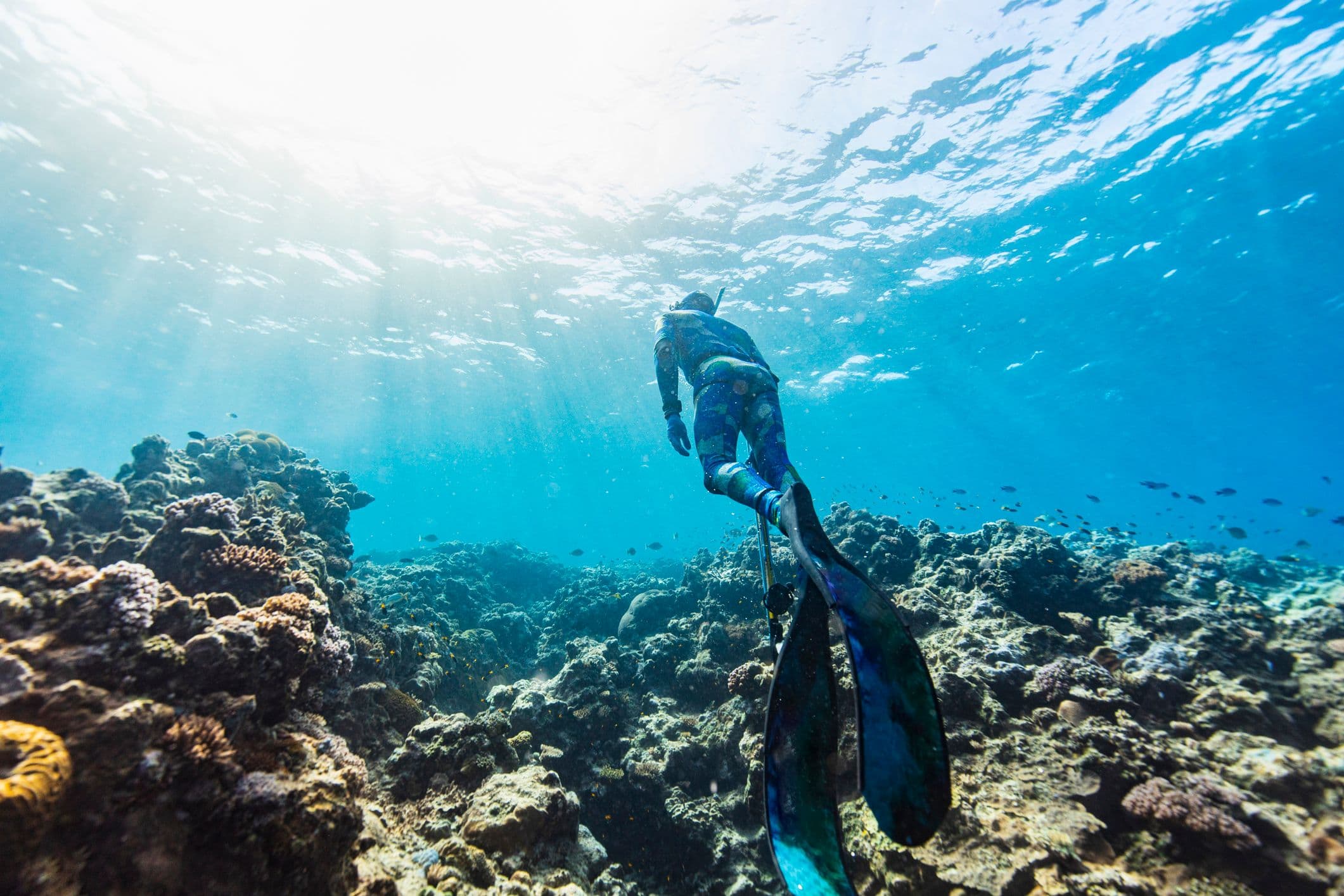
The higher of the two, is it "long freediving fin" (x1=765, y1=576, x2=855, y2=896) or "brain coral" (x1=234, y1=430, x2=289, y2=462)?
"brain coral" (x1=234, y1=430, x2=289, y2=462)

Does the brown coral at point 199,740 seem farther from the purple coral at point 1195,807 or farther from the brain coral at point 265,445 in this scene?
the brain coral at point 265,445

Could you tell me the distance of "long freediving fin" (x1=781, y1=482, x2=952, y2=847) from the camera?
2029 millimetres

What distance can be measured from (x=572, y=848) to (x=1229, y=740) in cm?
571

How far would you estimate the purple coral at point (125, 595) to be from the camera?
2855 mm

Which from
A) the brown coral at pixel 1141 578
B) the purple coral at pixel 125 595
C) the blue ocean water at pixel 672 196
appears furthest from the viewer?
the blue ocean water at pixel 672 196

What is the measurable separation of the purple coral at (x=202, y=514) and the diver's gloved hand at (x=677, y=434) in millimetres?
5316

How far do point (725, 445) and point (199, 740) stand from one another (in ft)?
14.0

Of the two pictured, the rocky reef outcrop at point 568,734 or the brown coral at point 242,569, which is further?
the brown coral at point 242,569

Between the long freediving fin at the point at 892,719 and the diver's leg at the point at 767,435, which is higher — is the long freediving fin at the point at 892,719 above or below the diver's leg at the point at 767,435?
below

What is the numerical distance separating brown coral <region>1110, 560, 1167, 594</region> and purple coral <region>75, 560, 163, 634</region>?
37.1 ft

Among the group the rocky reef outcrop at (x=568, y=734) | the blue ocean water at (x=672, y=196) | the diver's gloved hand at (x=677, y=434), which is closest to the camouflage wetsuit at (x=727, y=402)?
the diver's gloved hand at (x=677, y=434)

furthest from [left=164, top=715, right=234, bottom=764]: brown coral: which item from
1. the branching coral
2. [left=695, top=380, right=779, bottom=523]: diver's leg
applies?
the branching coral

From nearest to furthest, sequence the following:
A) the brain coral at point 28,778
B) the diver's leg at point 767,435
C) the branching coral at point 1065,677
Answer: the brain coral at point 28,778 → the branching coral at point 1065,677 → the diver's leg at point 767,435

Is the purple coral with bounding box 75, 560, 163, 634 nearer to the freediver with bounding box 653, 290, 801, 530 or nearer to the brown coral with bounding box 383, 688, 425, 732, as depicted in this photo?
the brown coral with bounding box 383, 688, 425, 732
